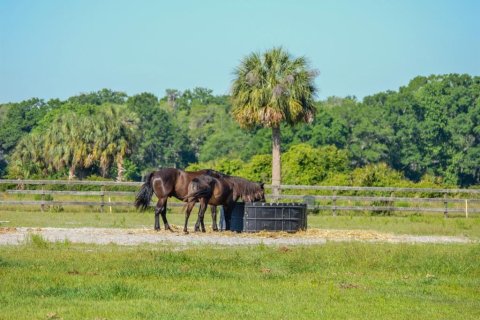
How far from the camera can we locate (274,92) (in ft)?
159

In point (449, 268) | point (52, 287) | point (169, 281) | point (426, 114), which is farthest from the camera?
point (426, 114)

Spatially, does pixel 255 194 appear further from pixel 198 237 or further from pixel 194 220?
pixel 194 220

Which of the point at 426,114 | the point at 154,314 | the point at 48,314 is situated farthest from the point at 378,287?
the point at 426,114

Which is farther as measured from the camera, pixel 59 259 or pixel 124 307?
pixel 59 259

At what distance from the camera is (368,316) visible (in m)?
13.4

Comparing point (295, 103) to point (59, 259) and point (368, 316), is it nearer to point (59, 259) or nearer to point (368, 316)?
point (59, 259)

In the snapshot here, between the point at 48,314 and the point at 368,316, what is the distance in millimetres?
4001

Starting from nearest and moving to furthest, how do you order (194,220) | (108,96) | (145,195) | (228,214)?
(228,214)
(145,195)
(194,220)
(108,96)

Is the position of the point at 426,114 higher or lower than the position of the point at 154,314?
higher

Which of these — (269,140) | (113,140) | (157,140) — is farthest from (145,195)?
(157,140)

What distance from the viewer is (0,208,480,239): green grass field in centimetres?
3120

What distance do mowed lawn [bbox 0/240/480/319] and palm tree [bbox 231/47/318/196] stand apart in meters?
26.1

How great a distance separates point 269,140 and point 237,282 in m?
86.1

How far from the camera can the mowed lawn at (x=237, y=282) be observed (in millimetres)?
13562
